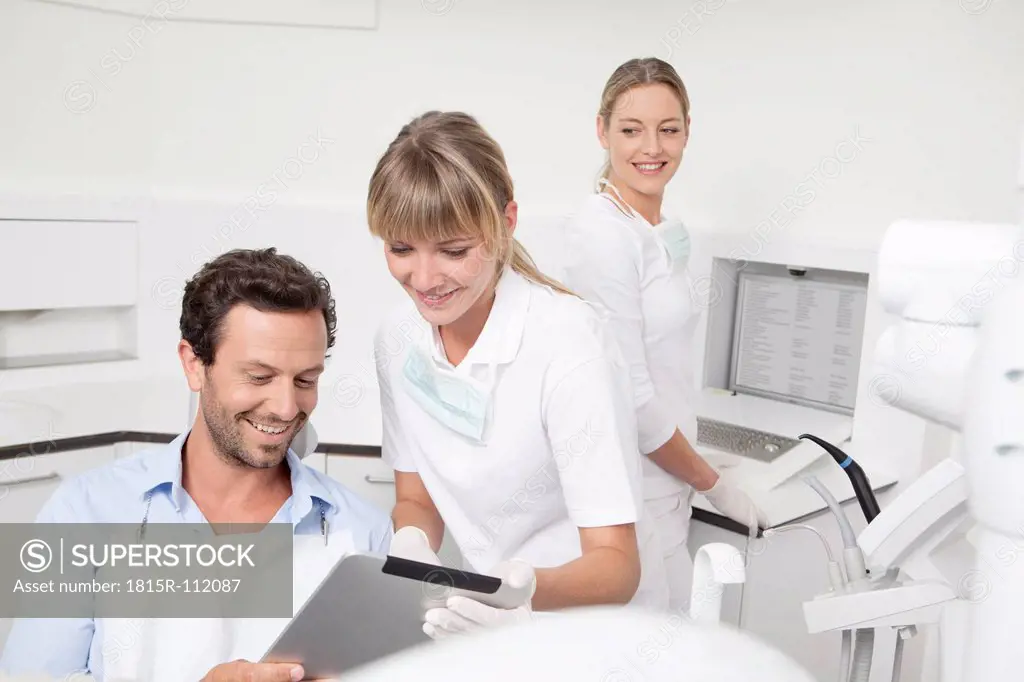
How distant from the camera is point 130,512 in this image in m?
1.42

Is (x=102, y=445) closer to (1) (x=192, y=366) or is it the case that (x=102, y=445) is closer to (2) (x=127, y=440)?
(2) (x=127, y=440)

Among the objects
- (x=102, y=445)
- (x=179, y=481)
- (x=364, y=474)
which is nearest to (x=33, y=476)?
(x=102, y=445)

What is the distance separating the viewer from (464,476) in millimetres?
1415

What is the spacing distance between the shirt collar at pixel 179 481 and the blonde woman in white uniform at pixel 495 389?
13cm

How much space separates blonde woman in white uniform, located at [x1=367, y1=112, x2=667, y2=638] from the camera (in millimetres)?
1275

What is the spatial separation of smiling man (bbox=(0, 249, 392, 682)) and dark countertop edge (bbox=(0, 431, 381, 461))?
0.64 metres

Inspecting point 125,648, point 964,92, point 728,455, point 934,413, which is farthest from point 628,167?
point 934,413

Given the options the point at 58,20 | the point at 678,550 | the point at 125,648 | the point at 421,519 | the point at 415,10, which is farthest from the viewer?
the point at 415,10

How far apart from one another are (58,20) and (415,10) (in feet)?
2.98

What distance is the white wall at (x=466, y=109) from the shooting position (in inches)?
94.0

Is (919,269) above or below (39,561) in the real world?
above

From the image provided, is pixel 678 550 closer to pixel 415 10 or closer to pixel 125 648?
pixel 125 648

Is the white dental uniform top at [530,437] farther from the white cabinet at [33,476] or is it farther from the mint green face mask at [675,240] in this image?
the white cabinet at [33,476]

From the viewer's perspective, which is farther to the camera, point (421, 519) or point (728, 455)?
point (728, 455)
